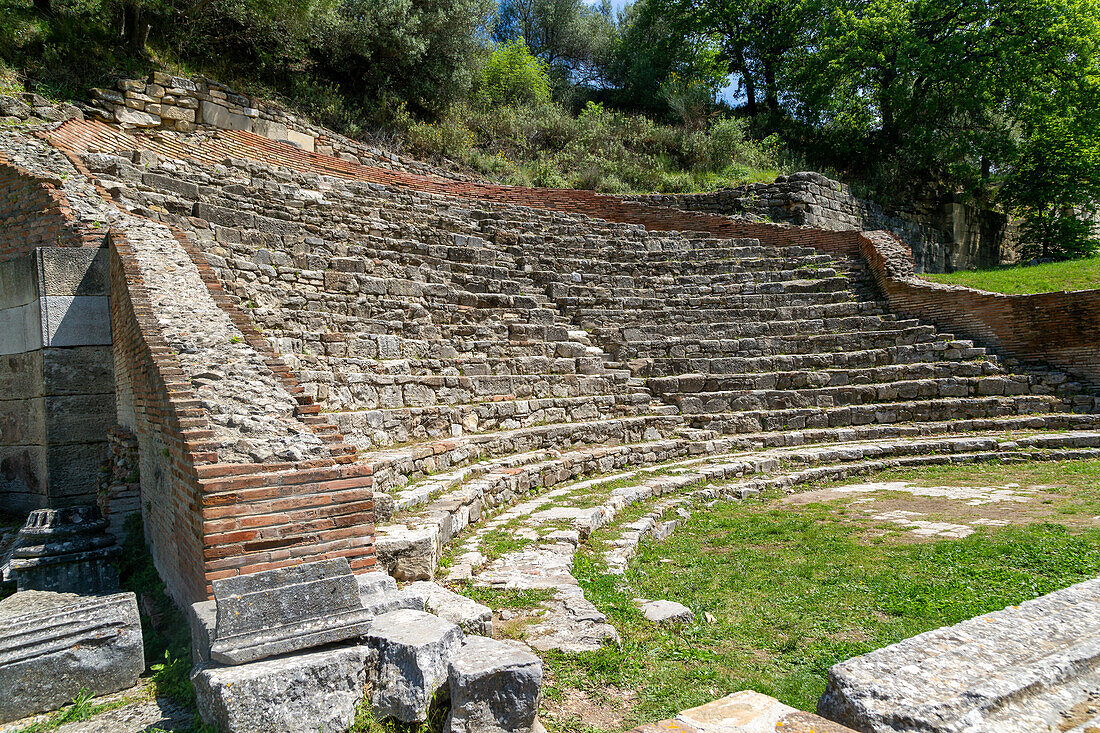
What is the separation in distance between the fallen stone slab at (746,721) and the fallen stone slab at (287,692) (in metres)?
1.27

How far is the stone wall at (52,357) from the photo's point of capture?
6.09m

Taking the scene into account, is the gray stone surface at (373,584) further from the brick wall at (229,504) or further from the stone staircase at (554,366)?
the stone staircase at (554,366)

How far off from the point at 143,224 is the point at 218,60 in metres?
9.66

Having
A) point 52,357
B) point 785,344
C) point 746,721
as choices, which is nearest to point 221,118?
point 52,357

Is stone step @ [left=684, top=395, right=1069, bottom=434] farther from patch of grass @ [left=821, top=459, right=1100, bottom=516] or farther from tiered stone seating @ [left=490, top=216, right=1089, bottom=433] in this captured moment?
patch of grass @ [left=821, top=459, right=1100, bottom=516]

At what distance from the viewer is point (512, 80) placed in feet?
70.0

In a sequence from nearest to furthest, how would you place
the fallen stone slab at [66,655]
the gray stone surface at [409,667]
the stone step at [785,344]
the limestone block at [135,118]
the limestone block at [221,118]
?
the gray stone surface at [409,667]
the fallen stone slab at [66,655]
the stone step at [785,344]
the limestone block at [135,118]
the limestone block at [221,118]

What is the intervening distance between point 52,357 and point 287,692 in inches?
213

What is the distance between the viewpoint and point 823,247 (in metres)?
14.2

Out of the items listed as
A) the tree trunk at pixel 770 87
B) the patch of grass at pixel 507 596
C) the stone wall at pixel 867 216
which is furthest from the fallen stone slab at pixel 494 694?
the tree trunk at pixel 770 87

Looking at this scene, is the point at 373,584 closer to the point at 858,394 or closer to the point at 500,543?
the point at 500,543

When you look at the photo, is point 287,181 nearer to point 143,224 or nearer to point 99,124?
point 99,124

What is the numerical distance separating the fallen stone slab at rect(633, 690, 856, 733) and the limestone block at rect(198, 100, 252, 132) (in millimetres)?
13944

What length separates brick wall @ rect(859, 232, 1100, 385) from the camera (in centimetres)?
1027
